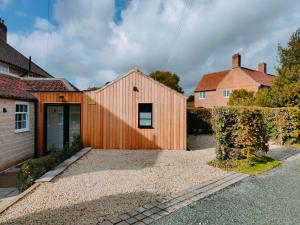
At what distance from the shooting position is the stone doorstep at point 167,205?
4.09m

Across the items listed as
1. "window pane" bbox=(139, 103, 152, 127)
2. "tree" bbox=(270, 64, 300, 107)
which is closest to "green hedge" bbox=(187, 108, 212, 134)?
"tree" bbox=(270, 64, 300, 107)

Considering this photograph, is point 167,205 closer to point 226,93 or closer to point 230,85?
point 230,85

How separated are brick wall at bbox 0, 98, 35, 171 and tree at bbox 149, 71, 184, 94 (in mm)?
36302

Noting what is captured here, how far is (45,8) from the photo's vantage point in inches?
460

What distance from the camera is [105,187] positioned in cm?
583

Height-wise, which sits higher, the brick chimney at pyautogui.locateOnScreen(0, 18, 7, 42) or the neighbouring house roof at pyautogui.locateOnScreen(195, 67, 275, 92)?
the brick chimney at pyautogui.locateOnScreen(0, 18, 7, 42)

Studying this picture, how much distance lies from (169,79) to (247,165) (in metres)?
38.4

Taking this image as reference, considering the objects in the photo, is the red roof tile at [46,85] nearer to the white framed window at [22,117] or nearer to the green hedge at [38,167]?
the white framed window at [22,117]

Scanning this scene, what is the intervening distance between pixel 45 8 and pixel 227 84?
27.9m

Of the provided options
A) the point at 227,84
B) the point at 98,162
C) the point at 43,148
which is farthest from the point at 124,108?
the point at 227,84

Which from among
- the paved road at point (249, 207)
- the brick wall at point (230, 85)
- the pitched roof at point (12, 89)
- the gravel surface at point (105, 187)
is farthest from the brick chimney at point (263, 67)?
the pitched roof at point (12, 89)

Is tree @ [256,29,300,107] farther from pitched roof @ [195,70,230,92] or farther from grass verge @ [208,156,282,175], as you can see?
pitched roof @ [195,70,230,92]

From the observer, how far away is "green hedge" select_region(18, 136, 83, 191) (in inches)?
236

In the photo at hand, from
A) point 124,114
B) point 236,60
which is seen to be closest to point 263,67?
point 236,60
